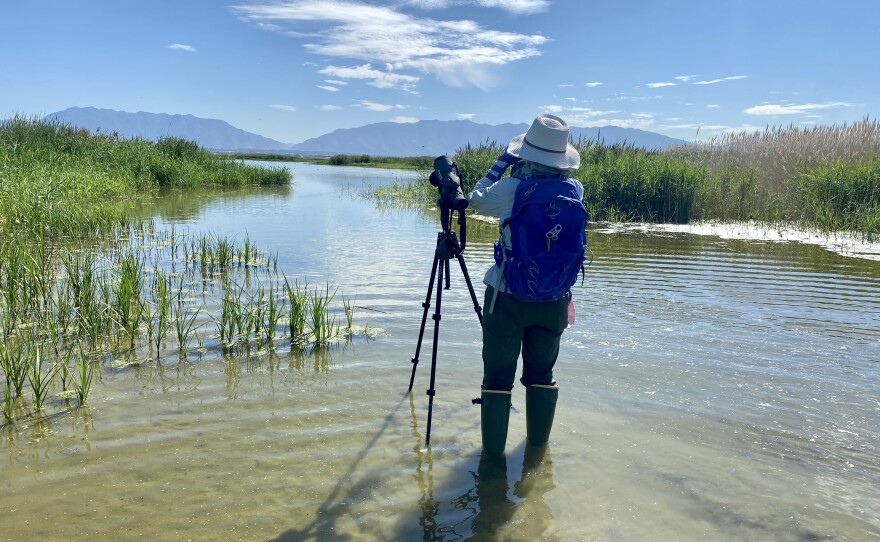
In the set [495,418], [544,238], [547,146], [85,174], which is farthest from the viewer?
[85,174]

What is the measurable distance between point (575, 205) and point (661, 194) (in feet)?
52.4

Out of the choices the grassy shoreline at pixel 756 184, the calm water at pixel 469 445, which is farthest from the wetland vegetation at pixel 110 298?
the grassy shoreline at pixel 756 184

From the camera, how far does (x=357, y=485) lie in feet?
12.6

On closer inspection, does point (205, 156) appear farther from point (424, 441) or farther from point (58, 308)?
point (424, 441)

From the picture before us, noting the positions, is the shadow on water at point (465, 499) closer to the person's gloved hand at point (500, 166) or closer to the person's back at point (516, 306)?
the person's back at point (516, 306)

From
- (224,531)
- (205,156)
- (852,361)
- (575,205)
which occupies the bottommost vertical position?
(224,531)

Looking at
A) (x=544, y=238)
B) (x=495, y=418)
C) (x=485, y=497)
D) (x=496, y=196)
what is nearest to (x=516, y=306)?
(x=544, y=238)

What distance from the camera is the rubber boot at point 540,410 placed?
4211mm

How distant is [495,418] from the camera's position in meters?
4.14

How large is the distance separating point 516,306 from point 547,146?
3.44ft

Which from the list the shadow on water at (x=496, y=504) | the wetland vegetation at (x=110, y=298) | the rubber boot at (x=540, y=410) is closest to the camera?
the shadow on water at (x=496, y=504)

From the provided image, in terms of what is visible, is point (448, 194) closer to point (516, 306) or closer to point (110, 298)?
point (516, 306)

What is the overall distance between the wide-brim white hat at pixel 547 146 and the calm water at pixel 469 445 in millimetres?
2108

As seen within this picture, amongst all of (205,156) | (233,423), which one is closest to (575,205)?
(233,423)
